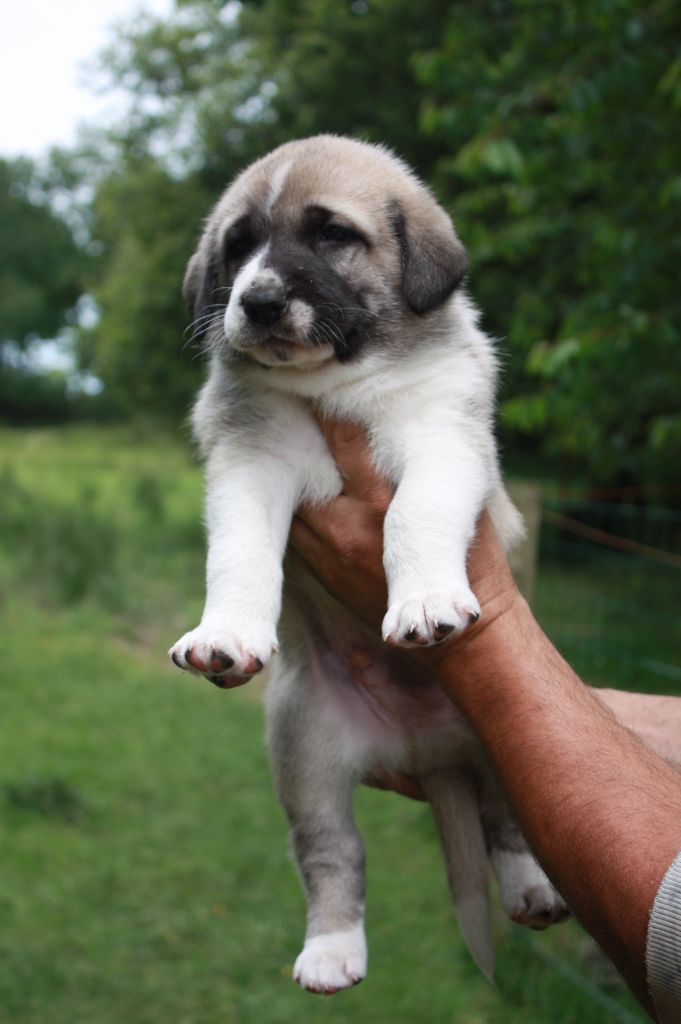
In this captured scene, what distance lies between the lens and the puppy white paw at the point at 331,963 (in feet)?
8.27

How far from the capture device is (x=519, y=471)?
2048 cm

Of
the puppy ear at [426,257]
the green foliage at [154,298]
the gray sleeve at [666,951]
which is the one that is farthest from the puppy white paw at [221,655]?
the green foliage at [154,298]

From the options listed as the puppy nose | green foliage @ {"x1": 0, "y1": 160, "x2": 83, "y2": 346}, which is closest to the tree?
green foliage @ {"x1": 0, "y1": 160, "x2": 83, "y2": 346}

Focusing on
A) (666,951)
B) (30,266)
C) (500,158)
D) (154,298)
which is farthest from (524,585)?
(30,266)

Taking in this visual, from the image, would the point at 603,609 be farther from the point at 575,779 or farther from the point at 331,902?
the point at 575,779

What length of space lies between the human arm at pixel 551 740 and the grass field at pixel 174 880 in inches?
111

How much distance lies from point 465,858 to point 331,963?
45 cm

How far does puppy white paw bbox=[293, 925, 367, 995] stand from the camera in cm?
252

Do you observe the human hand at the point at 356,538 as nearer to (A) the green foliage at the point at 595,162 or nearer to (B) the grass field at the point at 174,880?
(A) the green foliage at the point at 595,162

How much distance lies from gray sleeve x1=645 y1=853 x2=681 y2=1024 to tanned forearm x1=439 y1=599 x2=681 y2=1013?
30mm

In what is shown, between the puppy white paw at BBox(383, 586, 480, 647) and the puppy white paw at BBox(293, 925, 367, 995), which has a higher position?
the puppy white paw at BBox(383, 586, 480, 647)

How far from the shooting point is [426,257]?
113 inches

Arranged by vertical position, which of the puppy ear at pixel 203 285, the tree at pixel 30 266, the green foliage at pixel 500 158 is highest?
the puppy ear at pixel 203 285

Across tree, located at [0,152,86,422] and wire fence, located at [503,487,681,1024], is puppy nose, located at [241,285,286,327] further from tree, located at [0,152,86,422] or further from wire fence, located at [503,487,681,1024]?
tree, located at [0,152,86,422]
